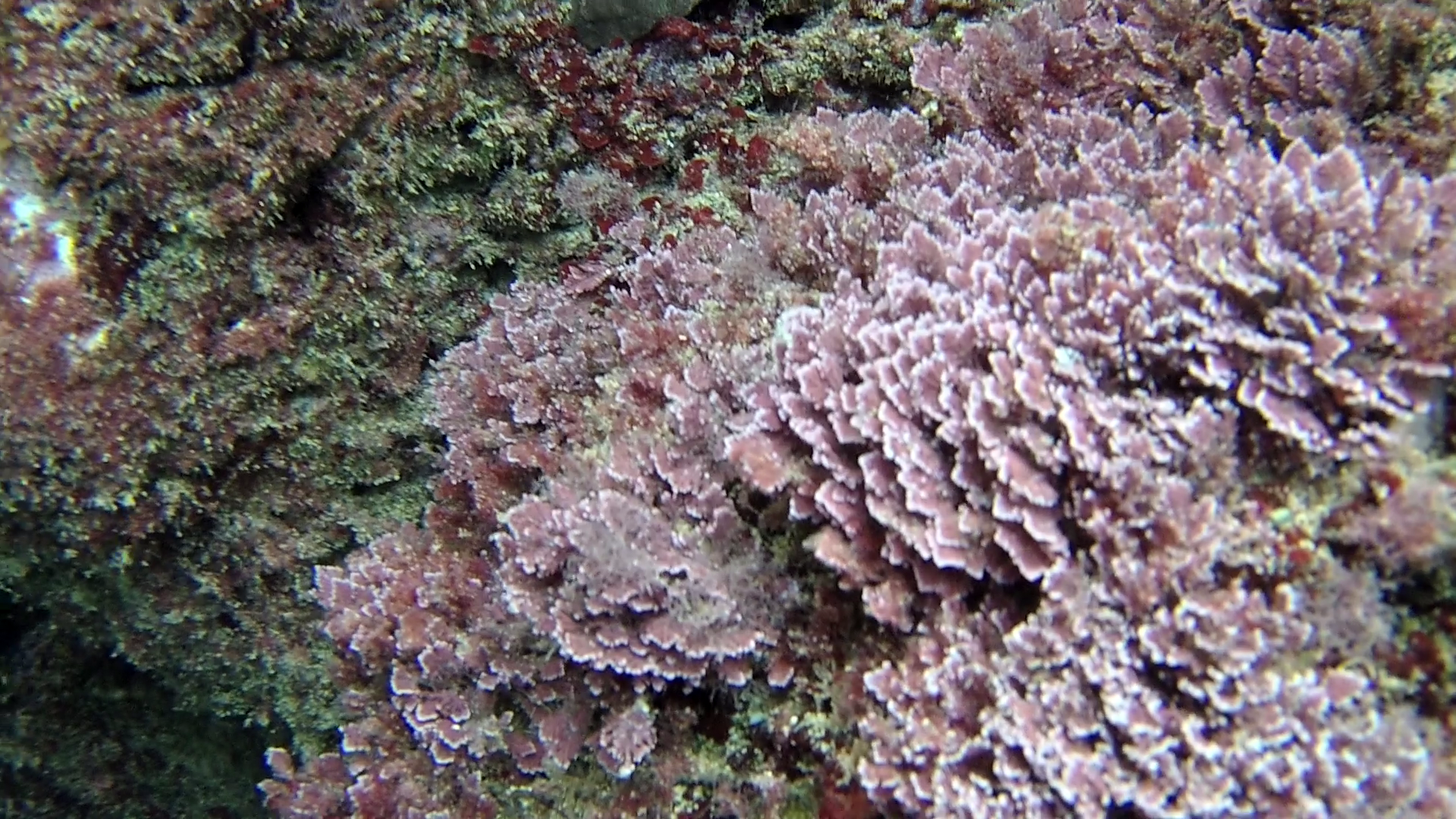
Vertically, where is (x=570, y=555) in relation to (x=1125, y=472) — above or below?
below

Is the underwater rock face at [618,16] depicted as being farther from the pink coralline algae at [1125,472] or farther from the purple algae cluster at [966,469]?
the pink coralline algae at [1125,472]

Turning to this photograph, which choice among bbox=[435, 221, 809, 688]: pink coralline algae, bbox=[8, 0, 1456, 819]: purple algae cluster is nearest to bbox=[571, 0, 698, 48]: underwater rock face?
bbox=[8, 0, 1456, 819]: purple algae cluster

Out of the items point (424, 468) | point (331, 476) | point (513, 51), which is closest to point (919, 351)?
point (513, 51)

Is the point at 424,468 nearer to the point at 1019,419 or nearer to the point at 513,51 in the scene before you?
the point at 513,51

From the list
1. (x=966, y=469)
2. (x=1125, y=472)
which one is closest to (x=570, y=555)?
(x=966, y=469)

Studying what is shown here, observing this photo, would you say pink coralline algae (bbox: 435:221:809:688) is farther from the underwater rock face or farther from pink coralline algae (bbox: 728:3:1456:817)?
the underwater rock face

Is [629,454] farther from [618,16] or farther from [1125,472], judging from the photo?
[618,16]

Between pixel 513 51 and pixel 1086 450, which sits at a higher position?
pixel 513 51
